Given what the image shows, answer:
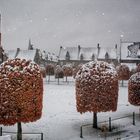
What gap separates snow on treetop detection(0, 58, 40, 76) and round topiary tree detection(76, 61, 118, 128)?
487 centimetres

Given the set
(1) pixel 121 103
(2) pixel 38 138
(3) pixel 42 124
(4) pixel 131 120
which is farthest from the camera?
(1) pixel 121 103

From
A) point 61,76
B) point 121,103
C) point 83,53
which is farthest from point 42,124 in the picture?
point 83,53

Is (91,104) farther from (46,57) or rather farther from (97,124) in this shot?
(46,57)

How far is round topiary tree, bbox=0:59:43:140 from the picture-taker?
60.1ft

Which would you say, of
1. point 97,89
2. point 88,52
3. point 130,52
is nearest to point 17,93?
point 97,89

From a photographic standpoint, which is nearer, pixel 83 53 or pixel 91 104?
pixel 91 104

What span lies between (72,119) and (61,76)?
176ft

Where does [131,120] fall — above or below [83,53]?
below

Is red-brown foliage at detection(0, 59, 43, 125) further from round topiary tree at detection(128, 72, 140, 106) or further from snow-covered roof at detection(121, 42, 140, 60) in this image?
snow-covered roof at detection(121, 42, 140, 60)

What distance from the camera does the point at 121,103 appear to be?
119 feet

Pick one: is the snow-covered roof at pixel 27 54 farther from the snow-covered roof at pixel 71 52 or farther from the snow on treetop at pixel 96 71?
the snow on treetop at pixel 96 71

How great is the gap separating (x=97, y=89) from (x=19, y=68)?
6.52m

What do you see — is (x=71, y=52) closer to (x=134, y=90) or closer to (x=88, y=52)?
(x=88, y=52)

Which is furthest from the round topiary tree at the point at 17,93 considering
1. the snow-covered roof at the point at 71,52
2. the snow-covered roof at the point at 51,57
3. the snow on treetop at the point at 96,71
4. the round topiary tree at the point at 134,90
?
the snow-covered roof at the point at 51,57
